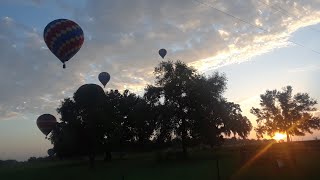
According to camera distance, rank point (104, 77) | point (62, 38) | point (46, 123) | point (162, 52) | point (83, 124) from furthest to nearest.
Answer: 1. point (46, 123)
2. point (83, 124)
3. point (104, 77)
4. point (162, 52)
5. point (62, 38)

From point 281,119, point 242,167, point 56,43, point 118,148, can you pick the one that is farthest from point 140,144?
point 242,167

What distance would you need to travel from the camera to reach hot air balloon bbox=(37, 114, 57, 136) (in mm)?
76812

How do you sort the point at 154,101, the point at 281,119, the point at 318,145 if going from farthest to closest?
the point at 281,119, the point at 154,101, the point at 318,145

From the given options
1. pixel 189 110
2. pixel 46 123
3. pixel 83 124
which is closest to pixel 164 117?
pixel 189 110

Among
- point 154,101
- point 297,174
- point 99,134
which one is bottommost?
point 297,174

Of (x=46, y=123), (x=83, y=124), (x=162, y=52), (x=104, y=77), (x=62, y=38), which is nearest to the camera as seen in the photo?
(x=62, y=38)

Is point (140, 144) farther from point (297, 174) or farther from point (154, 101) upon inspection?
point (297, 174)

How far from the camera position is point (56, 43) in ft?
143

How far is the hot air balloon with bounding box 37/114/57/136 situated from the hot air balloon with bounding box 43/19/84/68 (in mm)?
35628

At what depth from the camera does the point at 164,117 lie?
6762 cm

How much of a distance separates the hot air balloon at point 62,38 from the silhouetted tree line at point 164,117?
26.5 meters

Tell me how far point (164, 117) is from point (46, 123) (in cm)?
2291

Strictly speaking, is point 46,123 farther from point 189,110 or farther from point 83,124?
point 189,110

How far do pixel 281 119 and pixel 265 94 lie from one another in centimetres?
755
